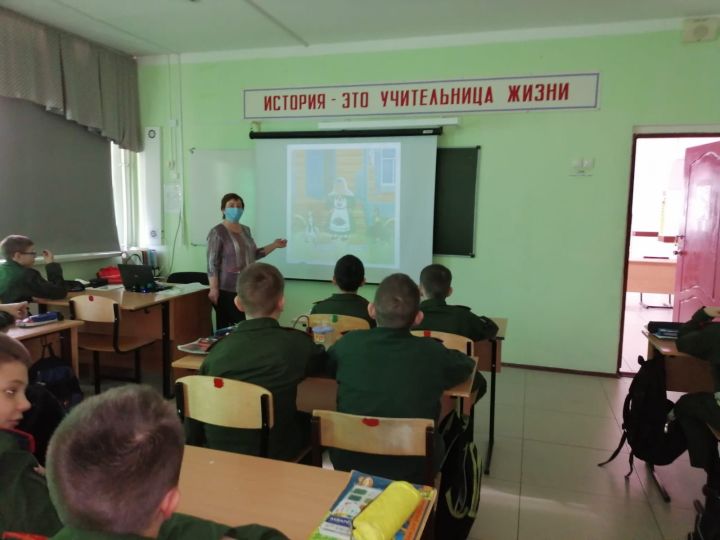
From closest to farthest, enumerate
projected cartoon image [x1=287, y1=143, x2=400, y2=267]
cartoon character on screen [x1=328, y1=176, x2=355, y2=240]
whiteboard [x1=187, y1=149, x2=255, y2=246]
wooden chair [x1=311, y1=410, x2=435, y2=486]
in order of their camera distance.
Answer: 1. wooden chair [x1=311, y1=410, x2=435, y2=486]
2. projected cartoon image [x1=287, y1=143, x2=400, y2=267]
3. cartoon character on screen [x1=328, y1=176, x2=355, y2=240]
4. whiteboard [x1=187, y1=149, x2=255, y2=246]

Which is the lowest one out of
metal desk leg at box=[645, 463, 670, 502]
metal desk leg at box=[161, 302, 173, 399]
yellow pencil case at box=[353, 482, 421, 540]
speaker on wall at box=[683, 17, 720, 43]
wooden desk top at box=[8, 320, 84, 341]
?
metal desk leg at box=[645, 463, 670, 502]

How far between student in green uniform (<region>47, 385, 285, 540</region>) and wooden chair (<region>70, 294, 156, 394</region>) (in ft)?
10.7

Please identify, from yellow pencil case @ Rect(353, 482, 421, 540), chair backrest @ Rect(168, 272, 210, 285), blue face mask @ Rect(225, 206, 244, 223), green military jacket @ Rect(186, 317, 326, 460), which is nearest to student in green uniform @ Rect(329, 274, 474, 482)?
green military jacket @ Rect(186, 317, 326, 460)

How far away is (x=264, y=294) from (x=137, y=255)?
4.20 meters

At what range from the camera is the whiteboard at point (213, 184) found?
5488 millimetres

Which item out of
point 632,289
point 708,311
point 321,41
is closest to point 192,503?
point 708,311

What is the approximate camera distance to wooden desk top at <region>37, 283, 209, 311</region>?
151 inches

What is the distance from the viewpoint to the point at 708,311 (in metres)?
2.69

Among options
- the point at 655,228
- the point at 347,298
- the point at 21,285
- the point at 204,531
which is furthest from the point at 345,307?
the point at 655,228

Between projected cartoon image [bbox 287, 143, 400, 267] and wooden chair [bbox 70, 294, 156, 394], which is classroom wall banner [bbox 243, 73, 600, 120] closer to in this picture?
projected cartoon image [bbox 287, 143, 400, 267]

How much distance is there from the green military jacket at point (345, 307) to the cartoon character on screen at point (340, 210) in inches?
83.8

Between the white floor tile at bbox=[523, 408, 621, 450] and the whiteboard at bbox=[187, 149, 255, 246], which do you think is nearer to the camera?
the white floor tile at bbox=[523, 408, 621, 450]

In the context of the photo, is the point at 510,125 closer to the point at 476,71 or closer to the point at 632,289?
the point at 476,71

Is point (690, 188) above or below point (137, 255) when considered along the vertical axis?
above
